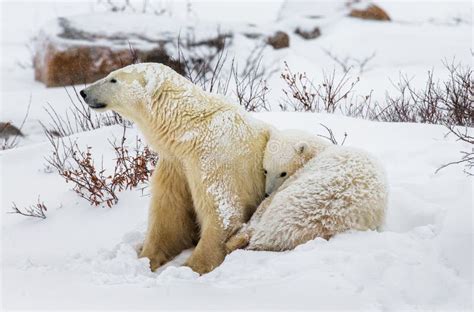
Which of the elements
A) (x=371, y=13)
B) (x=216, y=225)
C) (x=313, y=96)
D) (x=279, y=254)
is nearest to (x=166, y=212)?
(x=216, y=225)

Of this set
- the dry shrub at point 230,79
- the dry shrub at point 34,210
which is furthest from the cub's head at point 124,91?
the dry shrub at point 230,79

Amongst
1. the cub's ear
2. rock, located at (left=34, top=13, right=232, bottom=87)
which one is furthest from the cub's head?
rock, located at (left=34, top=13, right=232, bottom=87)

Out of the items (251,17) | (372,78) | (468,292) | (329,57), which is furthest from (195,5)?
(468,292)

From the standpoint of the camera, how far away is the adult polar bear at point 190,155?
3635 millimetres

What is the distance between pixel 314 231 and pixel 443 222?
2.14ft

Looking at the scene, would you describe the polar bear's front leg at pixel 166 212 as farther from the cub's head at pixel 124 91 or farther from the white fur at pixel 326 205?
the white fur at pixel 326 205

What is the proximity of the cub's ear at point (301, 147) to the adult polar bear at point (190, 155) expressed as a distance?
0.74 feet

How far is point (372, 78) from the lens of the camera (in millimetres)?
11055

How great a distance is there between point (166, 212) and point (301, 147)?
90 cm

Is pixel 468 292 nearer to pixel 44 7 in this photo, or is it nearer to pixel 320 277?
pixel 320 277

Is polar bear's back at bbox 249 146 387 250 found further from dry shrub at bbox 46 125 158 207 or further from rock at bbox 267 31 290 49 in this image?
rock at bbox 267 31 290 49

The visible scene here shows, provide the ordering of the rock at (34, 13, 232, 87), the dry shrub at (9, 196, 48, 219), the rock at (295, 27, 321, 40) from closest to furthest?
the dry shrub at (9, 196, 48, 219) < the rock at (34, 13, 232, 87) < the rock at (295, 27, 321, 40)

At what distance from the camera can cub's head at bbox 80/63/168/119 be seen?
3.78 metres

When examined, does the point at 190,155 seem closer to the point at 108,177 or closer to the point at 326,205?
the point at 326,205
